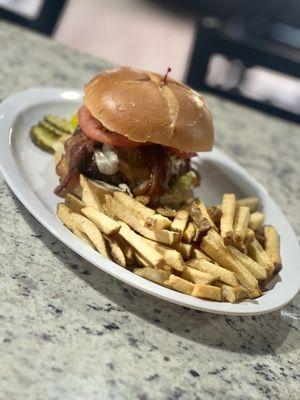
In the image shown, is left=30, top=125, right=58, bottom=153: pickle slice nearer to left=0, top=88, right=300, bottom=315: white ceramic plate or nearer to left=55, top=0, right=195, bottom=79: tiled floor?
left=0, top=88, right=300, bottom=315: white ceramic plate

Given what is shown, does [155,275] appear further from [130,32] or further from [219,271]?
[130,32]

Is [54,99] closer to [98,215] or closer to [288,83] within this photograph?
[98,215]

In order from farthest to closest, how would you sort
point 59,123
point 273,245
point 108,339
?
point 59,123 → point 273,245 → point 108,339

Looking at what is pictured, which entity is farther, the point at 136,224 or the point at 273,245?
the point at 273,245

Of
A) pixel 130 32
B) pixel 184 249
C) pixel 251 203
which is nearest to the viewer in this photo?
pixel 184 249

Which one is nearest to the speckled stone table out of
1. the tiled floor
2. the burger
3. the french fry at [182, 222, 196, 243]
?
the french fry at [182, 222, 196, 243]

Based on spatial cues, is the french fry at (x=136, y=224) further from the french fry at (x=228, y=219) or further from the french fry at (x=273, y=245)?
the french fry at (x=273, y=245)

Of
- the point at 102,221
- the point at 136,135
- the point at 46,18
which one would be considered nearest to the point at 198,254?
the point at 102,221

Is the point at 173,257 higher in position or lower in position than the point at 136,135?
lower

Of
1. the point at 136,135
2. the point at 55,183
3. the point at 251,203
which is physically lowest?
the point at 55,183
